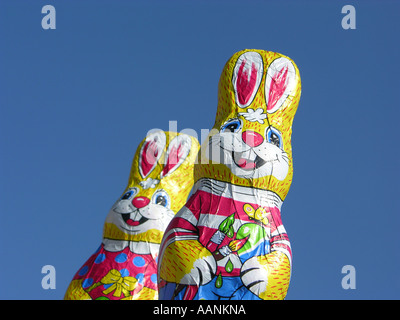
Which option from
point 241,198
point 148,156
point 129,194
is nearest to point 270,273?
point 241,198

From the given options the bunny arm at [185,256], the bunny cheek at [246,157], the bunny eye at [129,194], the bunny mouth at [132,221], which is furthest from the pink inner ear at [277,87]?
the bunny eye at [129,194]

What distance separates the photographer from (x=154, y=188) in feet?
35.7

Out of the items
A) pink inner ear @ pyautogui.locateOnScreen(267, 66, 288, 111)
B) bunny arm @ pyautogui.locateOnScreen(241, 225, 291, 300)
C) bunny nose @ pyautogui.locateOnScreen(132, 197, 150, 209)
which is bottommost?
bunny arm @ pyautogui.locateOnScreen(241, 225, 291, 300)

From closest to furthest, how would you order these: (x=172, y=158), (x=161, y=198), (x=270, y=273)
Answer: (x=270, y=273) → (x=161, y=198) → (x=172, y=158)

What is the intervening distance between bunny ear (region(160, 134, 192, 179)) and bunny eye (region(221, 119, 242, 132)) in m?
2.97

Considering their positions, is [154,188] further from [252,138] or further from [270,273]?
[270,273]

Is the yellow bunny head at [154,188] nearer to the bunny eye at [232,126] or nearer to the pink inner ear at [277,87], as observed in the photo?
the bunny eye at [232,126]

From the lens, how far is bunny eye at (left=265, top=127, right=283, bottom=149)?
816 centimetres

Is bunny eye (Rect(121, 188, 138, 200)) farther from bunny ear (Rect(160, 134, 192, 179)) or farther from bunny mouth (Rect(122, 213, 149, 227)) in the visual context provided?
bunny ear (Rect(160, 134, 192, 179))

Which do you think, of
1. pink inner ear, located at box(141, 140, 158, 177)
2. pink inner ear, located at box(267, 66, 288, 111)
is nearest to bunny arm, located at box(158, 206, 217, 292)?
pink inner ear, located at box(267, 66, 288, 111)

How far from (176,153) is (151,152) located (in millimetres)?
414
